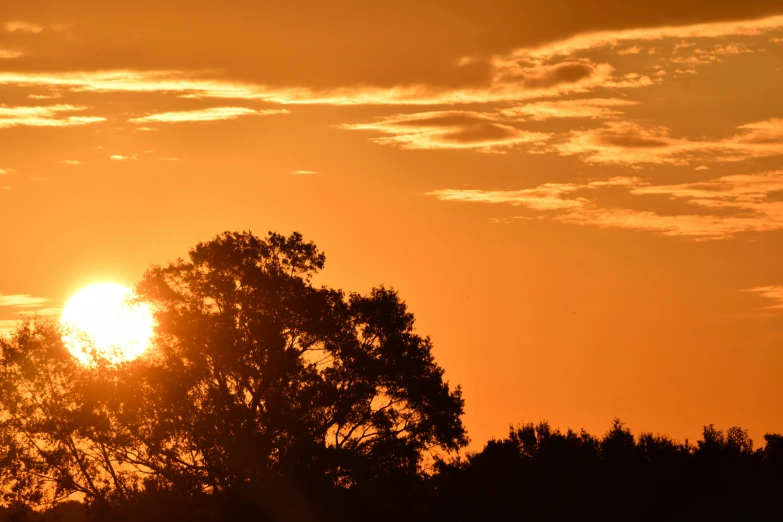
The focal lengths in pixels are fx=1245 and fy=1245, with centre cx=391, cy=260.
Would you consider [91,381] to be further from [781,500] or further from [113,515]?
[781,500]

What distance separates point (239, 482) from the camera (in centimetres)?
6944

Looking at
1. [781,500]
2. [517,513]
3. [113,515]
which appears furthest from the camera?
[517,513]

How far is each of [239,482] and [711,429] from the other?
3337 cm

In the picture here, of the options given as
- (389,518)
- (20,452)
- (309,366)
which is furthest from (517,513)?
(20,452)

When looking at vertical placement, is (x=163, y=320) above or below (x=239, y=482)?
above

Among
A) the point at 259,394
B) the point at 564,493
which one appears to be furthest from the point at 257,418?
the point at 564,493

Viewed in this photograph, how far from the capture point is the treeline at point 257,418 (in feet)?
227

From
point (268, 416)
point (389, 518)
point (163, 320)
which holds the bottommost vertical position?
point (389, 518)

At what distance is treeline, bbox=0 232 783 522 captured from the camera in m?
69.2

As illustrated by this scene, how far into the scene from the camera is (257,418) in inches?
2768

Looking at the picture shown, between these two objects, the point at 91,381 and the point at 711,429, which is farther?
the point at 711,429

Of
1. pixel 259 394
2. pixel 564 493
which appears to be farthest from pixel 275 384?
pixel 564 493

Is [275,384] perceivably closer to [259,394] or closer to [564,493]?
[259,394]

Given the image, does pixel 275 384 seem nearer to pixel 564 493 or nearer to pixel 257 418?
pixel 257 418
